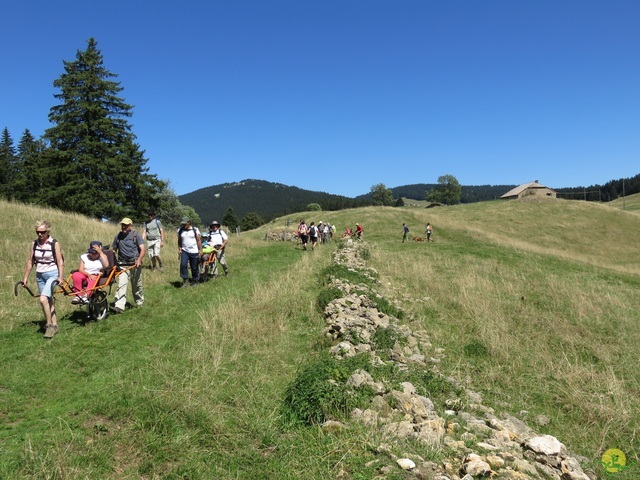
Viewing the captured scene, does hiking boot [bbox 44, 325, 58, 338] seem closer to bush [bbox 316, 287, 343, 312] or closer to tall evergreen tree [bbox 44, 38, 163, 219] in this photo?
bush [bbox 316, 287, 343, 312]

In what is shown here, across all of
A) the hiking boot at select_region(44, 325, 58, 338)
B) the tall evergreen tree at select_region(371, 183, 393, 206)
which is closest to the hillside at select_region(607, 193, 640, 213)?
the tall evergreen tree at select_region(371, 183, 393, 206)

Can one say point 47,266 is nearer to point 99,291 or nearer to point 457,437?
point 99,291

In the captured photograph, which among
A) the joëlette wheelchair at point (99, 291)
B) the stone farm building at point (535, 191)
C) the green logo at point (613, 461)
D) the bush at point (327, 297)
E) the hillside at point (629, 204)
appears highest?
the stone farm building at point (535, 191)

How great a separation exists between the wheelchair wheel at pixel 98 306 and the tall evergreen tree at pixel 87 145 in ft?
78.0

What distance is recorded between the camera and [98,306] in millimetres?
7613

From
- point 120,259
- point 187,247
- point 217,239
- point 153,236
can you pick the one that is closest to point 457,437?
point 120,259

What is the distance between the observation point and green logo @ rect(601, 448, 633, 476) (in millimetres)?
4383

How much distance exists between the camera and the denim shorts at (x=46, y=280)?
22.0 feet

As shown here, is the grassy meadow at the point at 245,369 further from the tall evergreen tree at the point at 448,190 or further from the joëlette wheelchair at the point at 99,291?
the tall evergreen tree at the point at 448,190

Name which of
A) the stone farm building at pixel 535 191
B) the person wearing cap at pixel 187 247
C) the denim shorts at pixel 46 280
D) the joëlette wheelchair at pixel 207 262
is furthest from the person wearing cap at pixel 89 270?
the stone farm building at pixel 535 191

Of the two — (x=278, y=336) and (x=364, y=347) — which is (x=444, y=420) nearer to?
(x=364, y=347)

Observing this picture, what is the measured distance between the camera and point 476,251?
2562 centimetres

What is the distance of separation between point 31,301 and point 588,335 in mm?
13430

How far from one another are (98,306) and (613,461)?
8.62 meters
